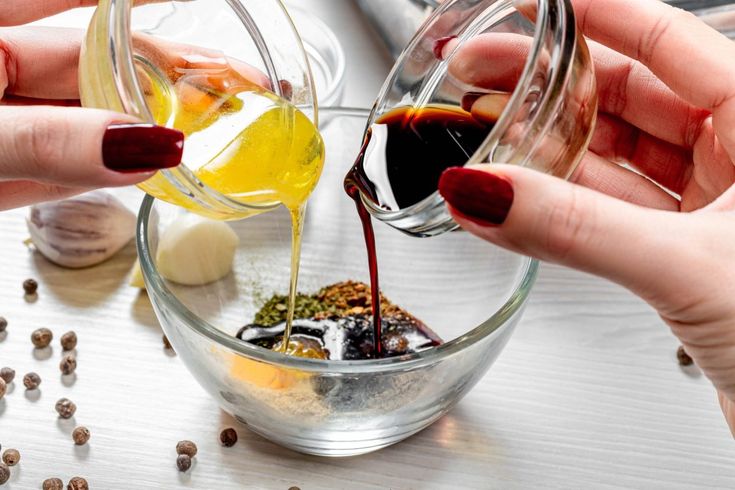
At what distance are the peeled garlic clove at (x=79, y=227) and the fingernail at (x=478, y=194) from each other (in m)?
0.77

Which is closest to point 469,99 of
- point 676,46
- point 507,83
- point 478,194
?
point 507,83

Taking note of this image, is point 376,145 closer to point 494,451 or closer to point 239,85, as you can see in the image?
point 239,85

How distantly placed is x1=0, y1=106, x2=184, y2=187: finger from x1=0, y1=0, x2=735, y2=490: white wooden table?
49 centimetres

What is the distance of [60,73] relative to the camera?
1.20 meters

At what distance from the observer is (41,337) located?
1.26 m

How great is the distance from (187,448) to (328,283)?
0.36 meters

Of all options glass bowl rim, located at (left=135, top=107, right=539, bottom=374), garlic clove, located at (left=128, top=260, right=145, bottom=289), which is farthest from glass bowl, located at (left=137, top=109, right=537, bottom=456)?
garlic clove, located at (left=128, top=260, right=145, bottom=289)

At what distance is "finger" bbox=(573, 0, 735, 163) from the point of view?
0.96m

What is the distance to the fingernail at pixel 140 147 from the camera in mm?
754

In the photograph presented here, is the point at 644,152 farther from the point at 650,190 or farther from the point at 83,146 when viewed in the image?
the point at 83,146

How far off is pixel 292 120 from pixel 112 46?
0.31 m

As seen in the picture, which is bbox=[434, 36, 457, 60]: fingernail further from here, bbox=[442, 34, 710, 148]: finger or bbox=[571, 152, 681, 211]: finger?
bbox=[571, 152, 681, 211]: finger

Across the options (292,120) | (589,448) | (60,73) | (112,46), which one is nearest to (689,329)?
(589,448)

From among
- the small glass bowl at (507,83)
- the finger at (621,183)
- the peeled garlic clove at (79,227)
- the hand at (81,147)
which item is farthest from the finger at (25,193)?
the finger at (621,183)
